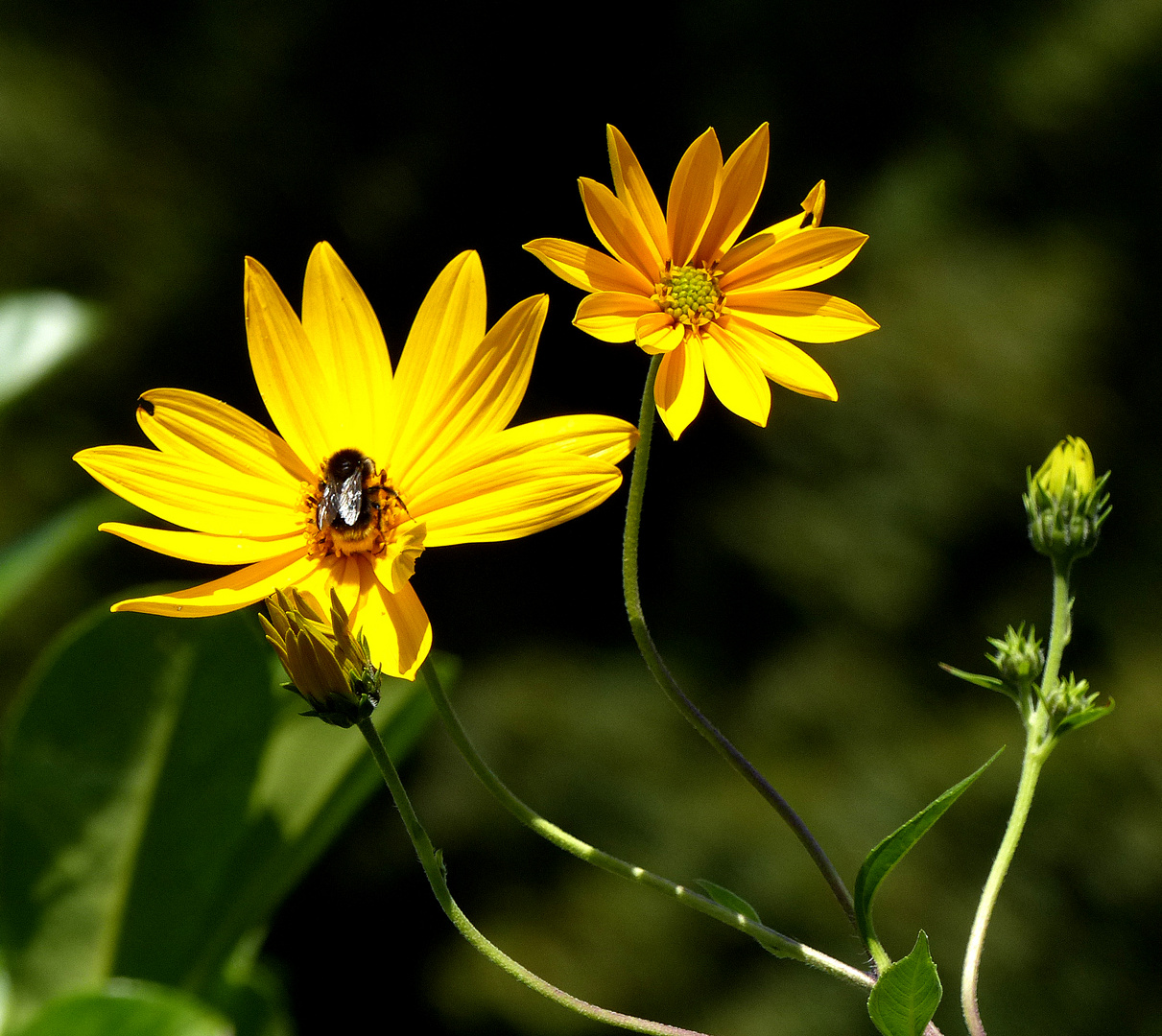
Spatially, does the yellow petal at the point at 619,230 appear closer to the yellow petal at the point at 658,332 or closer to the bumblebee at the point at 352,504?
the yellow petal at the point at 658,332

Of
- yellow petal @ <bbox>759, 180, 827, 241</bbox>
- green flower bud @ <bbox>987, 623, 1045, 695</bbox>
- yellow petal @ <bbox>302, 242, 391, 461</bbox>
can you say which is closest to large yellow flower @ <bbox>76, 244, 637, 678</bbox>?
yellow petal @ <bbox>302, 242, 391, 461</bbox>

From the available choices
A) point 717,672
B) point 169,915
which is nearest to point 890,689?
point 717,672

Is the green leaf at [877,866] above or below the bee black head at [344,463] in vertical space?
below

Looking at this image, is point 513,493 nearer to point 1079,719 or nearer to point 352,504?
point 352,504

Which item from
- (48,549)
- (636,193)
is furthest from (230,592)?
(48,549)

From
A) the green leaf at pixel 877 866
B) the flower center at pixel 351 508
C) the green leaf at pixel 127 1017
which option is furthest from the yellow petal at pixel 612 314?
the green leaf at pixel 127 1017

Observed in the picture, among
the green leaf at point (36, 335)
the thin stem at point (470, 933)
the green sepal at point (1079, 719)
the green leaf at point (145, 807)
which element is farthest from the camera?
the green leaf at point (36, 335)

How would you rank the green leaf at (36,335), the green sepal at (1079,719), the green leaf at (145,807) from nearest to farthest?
the green sepal at (1079,719) → the green leaf at (145,807) → the green leaf at (36,335)

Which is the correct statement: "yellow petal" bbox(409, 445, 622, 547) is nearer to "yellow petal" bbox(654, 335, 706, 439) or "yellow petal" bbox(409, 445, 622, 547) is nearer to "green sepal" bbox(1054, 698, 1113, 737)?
"yellow petal" bbox(654, 335, 706, 439)
